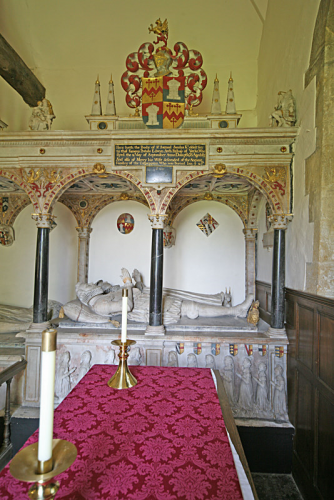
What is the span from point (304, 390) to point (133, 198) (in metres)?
5.05

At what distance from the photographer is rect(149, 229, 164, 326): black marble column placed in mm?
4680

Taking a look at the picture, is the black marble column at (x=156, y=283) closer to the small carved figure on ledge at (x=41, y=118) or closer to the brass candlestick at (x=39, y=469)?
the small carved figure on ledge at (x=41, y=118)

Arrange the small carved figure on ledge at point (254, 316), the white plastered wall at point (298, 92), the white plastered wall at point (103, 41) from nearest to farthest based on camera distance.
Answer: the white plastered wall at point (298, 92) < the small carved figure on ledge at point (254, 316) < the white plastered wall at point (103, 41)

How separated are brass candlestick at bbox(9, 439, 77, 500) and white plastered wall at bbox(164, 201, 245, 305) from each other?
5924 mm

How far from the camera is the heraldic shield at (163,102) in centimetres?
459

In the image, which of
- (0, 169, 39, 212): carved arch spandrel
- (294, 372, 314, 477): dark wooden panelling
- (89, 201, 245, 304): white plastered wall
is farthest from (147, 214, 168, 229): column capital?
(294, 372, 314, 477): dark wooden panelling

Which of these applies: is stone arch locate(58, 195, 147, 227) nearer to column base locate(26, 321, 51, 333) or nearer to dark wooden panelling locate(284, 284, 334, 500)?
column base locate(26, 321, 51, 333)

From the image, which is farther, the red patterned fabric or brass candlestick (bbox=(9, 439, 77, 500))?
the red patterned fabric

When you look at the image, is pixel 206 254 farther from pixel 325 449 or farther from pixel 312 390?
pixel 325 449

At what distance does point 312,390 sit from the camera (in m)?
3.49

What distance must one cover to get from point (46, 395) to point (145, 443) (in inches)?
40.4

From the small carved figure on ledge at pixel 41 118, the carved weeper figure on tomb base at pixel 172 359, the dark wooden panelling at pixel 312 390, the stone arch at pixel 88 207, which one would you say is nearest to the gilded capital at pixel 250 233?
the stone arch at pixel 88 207

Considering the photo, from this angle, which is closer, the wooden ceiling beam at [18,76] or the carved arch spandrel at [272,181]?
the carved arch spandrel at [272,181]

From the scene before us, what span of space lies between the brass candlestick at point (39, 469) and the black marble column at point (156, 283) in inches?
142
